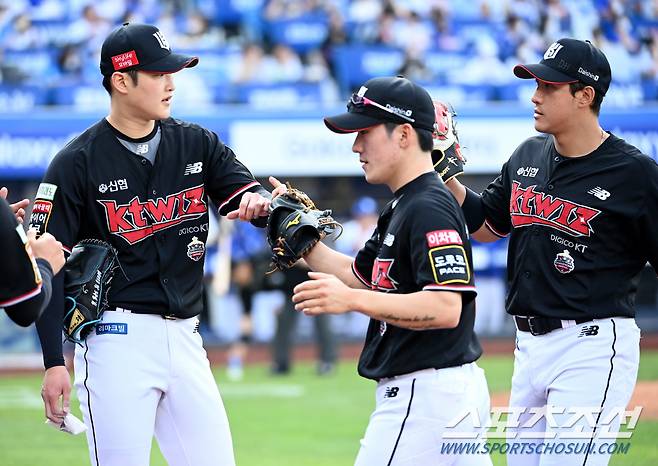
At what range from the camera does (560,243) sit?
4371 millimetres

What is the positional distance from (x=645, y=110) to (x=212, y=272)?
256 inches

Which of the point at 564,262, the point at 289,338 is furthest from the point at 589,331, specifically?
the point at 289,338

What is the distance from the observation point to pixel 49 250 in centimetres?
368

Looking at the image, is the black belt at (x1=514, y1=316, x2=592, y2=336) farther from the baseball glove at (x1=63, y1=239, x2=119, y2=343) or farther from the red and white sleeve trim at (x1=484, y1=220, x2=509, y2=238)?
the baseball glove at (x1=63, y1=239, x2=119, y2=343)

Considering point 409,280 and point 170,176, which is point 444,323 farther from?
point 170,176

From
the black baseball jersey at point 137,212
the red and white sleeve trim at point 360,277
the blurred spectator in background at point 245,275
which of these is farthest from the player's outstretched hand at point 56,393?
the blurred spectator in background at point 245,275

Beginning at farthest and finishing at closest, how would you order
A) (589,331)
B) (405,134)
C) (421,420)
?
(589,331) → (405,134) → (421,420)

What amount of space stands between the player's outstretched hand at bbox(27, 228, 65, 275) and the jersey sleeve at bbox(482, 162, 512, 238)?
2102mm

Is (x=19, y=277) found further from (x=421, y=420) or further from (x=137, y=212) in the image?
(x=421, y=420)

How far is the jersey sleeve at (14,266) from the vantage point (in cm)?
336

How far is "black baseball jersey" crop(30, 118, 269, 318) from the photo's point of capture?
4.08m

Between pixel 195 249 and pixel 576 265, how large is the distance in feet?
5.31

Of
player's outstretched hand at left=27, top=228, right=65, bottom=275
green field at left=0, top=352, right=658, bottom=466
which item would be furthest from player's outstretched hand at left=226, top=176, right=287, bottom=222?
green field at left=0, top=352, right=658, bottom=466

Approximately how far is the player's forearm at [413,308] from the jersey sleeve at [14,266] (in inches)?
43.3
